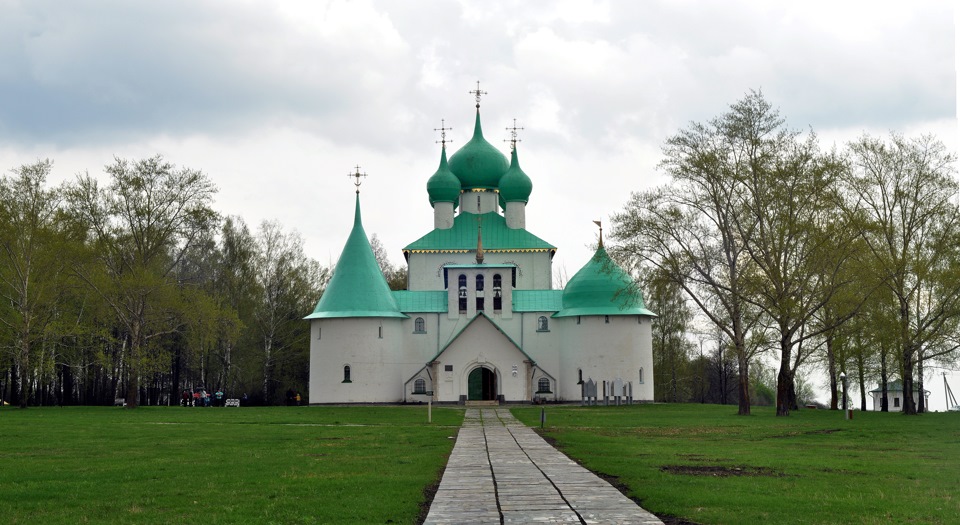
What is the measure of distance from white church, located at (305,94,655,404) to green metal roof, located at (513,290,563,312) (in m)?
0.06

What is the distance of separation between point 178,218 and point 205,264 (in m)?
20.5

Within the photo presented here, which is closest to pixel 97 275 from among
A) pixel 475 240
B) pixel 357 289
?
pixel 357 289

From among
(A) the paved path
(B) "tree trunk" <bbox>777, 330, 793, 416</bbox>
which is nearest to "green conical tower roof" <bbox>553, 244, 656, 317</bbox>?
(B) "tree trunk" <bbox>777, 330, 793, 416</bbox>

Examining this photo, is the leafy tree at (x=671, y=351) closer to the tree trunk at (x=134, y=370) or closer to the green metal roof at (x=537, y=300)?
the green metal roof at (x=537, y=300)

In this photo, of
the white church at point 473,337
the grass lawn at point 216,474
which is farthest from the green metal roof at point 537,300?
the grass lawn at point 216,474

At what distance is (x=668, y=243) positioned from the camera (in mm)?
39500

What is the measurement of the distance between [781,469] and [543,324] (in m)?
42.3

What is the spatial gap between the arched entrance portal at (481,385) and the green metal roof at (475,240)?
872 cm

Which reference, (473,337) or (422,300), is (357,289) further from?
(473,337)

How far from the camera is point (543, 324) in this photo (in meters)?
58.7

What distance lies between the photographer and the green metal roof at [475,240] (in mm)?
62344

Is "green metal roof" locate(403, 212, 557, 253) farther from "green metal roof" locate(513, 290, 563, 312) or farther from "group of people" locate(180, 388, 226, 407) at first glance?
"group of people" locate(180, 388, 226, 407)

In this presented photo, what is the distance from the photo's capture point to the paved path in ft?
35.7

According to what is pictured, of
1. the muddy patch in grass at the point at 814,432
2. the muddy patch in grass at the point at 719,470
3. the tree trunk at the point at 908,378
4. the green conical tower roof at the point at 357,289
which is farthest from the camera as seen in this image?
the green conical tower roof at the point at 357,289
